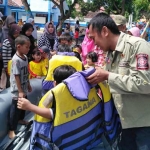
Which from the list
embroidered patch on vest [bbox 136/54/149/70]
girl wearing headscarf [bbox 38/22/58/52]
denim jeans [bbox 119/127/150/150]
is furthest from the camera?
girl wearing headscarf [bbox 38/22/58/52]

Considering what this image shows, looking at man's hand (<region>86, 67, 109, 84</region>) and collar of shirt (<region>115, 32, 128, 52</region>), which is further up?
collar of shirt (<region>115, 32, 128, 52</region>)

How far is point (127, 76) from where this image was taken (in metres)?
1.53

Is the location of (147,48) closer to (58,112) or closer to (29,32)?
(58,112)

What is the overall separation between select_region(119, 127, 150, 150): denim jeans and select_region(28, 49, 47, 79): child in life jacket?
2436 millimetres

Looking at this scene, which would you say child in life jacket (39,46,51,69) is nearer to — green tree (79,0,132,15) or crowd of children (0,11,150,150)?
crowd of children (0,11,150,150)

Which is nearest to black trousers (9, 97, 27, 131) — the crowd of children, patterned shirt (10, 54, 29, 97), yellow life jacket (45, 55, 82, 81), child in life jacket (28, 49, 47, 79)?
the crowd of children

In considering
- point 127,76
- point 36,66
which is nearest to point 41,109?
point 127,76

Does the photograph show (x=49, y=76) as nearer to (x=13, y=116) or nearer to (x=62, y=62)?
(x=62, y=62)

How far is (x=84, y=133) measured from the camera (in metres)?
1.71

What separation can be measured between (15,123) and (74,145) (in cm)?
118

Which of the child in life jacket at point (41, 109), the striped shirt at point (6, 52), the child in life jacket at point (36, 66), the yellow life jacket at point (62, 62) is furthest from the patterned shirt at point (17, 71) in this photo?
the child in life jacket at point (36, 66)

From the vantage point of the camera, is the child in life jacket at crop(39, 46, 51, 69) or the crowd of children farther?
the child in life jacket at crop(39, 46, 51, 69)

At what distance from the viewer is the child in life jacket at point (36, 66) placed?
13.3 ft

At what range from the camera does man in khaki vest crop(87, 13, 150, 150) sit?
1.51 m
